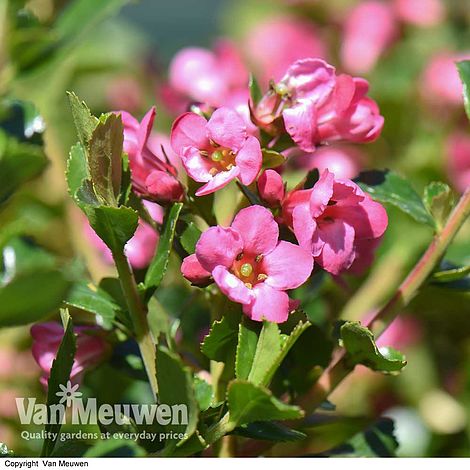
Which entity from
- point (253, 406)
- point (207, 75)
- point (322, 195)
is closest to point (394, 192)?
point (322, 195)

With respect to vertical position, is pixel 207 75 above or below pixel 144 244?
above

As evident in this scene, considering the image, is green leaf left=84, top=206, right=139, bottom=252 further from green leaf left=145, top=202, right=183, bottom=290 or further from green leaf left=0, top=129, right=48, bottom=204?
green leaf left=0, top=129, right=48, bottom=204

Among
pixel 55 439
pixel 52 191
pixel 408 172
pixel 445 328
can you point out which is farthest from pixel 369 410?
pixel 55 439

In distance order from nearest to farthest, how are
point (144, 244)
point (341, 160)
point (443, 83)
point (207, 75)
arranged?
point (144, 244)
point (207, 75)
point (341, 160)
point (443, 83)

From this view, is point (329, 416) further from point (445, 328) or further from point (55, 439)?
point (445, 328)

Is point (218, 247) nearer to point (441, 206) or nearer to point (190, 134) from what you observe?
point (190, 134)

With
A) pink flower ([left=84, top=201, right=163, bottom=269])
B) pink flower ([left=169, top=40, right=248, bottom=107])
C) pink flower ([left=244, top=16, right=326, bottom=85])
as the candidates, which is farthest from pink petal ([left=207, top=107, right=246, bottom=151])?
pink flower ([left=244, top=16, right=326, bottom=85])

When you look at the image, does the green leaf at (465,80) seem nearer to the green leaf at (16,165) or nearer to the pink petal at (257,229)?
the pink petal at (257,229)

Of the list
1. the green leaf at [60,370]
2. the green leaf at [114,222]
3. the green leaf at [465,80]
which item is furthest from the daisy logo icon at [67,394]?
the green leaf at [465,80]
